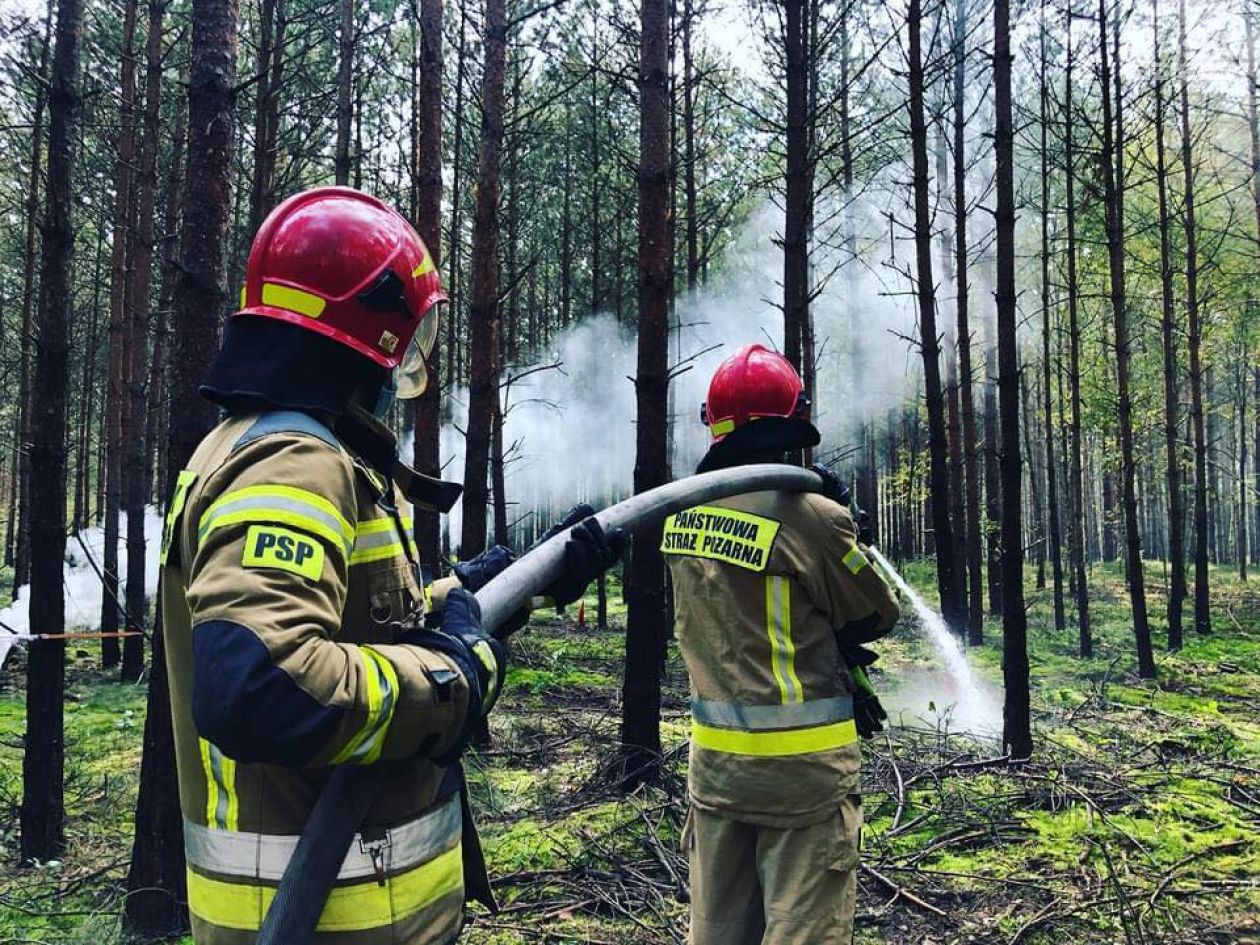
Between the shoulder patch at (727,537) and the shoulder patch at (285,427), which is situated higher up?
the shoulder patch at (285,427)

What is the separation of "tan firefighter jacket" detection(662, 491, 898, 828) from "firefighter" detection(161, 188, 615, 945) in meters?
1.10

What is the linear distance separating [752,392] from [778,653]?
95 centimetres

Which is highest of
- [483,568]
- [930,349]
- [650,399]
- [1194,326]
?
[1194,326]

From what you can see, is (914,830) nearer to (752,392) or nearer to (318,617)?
(752,392)

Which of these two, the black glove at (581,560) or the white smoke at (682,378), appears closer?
the black glove at (581,560)

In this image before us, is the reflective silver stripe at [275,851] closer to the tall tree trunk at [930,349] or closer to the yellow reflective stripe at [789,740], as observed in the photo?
the yellow reflective stripe at [789,740]

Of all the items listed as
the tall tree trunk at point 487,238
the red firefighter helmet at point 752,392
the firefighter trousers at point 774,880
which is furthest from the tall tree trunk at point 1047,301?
the firefighter trousers at point 774,880

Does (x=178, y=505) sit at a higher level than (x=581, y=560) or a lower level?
higher

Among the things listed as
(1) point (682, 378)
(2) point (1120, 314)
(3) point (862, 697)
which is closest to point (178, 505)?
(3) point (862, 697)

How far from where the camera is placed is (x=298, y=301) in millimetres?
1685

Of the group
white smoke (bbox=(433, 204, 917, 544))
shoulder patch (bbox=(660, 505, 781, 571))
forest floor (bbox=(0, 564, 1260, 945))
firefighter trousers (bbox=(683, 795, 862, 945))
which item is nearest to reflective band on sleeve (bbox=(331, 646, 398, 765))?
shoulder patch (bbox=(660, 505, 781, 571))

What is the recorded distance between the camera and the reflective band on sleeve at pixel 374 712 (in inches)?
54.2

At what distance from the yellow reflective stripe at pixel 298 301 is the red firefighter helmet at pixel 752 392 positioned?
1805 millimetres

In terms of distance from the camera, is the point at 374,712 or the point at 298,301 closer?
the point at 374,712
